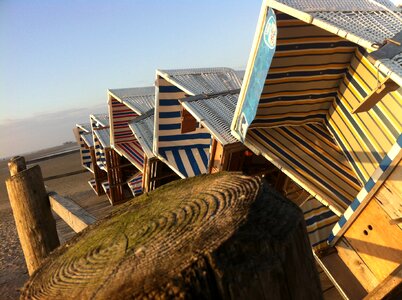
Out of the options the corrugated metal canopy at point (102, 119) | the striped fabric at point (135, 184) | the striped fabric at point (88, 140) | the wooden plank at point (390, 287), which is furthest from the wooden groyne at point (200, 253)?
the striped fabric at point (88, 140)

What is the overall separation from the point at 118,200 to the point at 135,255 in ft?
35.8

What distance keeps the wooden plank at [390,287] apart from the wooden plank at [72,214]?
2.52 meters

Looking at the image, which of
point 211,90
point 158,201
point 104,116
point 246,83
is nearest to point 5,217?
point 104,116

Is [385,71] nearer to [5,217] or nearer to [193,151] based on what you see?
[193,151]

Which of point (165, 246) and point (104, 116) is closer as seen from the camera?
point (165, 246)

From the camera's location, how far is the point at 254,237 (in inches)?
40.1

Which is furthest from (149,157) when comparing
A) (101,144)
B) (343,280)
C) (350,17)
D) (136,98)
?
(350,17)

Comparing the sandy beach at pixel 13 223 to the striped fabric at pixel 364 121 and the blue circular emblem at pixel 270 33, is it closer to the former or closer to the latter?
the blue circular emblem at pixel 270 33

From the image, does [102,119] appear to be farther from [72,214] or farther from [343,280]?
[343,280]

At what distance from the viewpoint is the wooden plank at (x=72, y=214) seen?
10.8ft

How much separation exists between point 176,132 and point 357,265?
451cm

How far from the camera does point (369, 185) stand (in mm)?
2752

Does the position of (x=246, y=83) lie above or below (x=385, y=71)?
below

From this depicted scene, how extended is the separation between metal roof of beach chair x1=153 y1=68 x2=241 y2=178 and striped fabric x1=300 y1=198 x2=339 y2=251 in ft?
6.82
